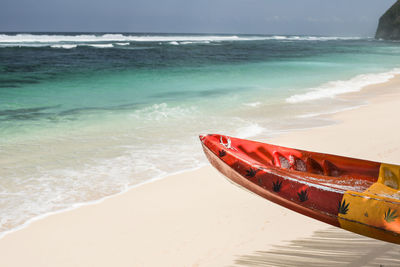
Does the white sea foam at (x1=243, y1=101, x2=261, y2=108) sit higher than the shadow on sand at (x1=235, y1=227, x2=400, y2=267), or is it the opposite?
the white sea foam at (x1=243, y1=101, x2=261, y2=108)

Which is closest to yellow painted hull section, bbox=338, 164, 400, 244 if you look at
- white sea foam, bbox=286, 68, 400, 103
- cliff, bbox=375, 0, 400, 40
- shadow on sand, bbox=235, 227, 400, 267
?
shadow on sand, bbox=235, 227, 400, 267

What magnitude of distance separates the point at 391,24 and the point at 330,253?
117413 millimetres

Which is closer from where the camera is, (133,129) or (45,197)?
(45,197)

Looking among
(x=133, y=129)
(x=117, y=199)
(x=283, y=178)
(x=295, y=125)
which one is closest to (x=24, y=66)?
(x=133, y=129)

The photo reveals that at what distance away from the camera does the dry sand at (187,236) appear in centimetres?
329

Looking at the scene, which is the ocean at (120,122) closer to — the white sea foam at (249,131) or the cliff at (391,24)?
the white sea foam at (249,131)

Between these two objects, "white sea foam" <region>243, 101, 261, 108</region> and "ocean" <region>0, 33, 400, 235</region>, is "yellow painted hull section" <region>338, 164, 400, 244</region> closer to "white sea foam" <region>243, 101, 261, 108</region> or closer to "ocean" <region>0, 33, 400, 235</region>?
"ocean" <region>0, 33, 400, 235</region>

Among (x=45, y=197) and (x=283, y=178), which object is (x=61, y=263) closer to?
(x=45, y=197)

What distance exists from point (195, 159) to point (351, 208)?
3.67 metres

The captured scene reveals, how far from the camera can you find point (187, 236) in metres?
3.72

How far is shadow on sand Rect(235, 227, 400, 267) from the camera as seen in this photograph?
3.10 metres

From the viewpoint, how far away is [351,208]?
2.57 metres

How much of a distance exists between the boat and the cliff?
11175 centimetres

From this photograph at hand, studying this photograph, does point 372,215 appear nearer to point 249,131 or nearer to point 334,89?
point 249,131
